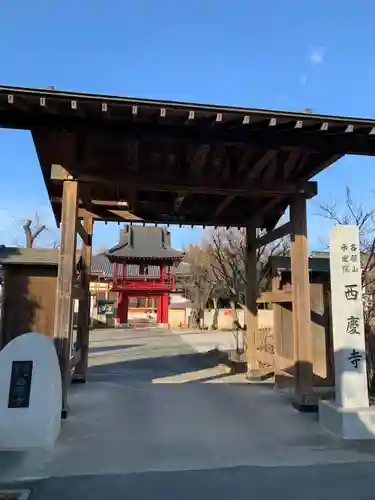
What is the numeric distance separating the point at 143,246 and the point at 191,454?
31439mm

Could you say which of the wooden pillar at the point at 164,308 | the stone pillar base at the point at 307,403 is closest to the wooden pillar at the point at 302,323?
the stone pillar base at the point at 307,403

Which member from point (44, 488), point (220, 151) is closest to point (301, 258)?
point (220, 151)

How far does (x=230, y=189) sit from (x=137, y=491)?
4.50 m

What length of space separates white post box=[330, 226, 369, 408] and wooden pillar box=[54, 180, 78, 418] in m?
3.53

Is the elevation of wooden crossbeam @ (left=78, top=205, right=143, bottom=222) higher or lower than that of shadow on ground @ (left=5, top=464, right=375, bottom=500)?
higher

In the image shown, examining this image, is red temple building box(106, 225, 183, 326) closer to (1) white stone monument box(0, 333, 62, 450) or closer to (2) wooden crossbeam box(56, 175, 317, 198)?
(2) wooden crossbeam box(56, 175, 317, 198)

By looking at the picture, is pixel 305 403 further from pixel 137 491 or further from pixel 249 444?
pixel 137 491

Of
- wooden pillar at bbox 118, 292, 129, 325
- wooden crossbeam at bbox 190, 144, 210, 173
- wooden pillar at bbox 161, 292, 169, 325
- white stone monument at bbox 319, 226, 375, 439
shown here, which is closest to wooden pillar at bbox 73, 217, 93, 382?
wooden crossbeam at bbox 190, 144, 210, 173

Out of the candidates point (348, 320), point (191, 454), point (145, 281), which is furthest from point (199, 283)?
point (191, 454)

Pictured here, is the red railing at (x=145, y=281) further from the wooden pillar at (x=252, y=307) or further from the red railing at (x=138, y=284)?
the wooden pillar at (x=252, y=307)

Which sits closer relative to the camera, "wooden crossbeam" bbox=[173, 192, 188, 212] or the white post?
the white post

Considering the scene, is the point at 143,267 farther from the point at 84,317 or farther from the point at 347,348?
the point at 347,348

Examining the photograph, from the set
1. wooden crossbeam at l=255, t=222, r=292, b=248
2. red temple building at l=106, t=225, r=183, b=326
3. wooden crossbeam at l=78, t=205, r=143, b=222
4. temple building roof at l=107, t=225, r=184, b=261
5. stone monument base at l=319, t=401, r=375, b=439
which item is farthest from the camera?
temple building roof at l=107, t=225, r=184, b=261

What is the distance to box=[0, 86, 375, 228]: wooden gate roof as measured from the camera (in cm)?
503
